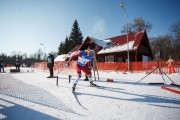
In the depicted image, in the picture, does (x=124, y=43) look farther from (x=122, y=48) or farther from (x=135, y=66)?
(x=135, y=66)

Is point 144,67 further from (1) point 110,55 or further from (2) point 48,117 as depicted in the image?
(2) point 48,117

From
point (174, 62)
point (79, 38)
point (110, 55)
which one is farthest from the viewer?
point (79, 38)

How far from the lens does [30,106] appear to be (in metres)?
3.89

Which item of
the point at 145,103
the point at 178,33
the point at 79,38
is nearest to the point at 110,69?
the point at 145,103

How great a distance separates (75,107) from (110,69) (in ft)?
53.6

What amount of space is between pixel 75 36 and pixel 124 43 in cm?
3332

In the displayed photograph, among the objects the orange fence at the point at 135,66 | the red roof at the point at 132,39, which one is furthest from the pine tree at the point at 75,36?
the orange fence at the point at 135,66

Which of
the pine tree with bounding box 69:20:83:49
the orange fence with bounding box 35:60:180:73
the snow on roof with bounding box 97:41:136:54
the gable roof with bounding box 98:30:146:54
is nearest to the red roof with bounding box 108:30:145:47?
the gable roof with bounding box 98:30:146:54

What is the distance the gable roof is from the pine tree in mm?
27996

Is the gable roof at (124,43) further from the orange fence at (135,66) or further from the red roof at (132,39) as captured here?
the orange fence at (135,66)

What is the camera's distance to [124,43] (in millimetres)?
25891

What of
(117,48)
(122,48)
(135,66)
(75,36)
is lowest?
(135,66)

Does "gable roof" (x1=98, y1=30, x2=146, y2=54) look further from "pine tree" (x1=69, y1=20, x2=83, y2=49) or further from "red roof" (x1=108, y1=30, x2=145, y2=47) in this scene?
"pine tree" (x1=69, y1=20, x2=83, y2=49)

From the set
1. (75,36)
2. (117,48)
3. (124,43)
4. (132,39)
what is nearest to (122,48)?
(117,48)
